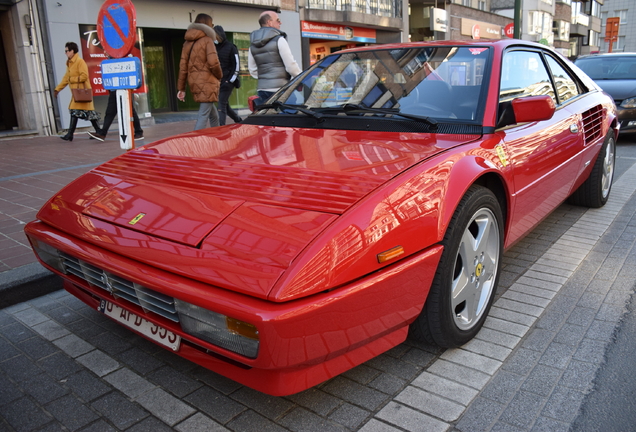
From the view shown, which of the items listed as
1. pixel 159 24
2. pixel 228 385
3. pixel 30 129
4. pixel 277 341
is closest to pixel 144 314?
pixel 228 385

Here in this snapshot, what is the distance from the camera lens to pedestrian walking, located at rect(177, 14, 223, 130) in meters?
6.63

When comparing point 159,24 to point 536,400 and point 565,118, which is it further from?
point 536,400

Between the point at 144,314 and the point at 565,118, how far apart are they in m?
3.04

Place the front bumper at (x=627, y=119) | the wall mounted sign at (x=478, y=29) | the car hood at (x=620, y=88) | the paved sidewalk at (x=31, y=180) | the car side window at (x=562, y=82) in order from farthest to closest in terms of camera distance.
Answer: the wall mounted sign at (x=478, y=29), the car hood at (x=620, y=88), the front bumper at (x=627, y=119), the car side window at (x=562, y=82), the paved sidewalk at (x=31, y=180)

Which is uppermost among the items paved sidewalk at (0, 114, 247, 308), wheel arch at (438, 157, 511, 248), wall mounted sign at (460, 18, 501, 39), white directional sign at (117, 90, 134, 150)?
wall mounted sign at (460, 18, 501, 39)

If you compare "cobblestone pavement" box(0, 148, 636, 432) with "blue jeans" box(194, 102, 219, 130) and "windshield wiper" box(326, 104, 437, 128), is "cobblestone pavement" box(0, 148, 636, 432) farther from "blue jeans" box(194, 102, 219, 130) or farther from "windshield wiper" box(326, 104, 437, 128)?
"blue jeans" box(194, 102, 219, 130)

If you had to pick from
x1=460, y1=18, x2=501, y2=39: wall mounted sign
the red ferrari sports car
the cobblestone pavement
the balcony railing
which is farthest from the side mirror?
x1=460, y1=18, x2=501, y2=39: wall mounted sign

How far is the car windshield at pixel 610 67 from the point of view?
947cm

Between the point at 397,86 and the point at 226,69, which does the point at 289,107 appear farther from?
the point at 226,69

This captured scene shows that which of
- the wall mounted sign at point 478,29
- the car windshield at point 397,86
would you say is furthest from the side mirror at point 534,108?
the wall mounted sign at point 478,29

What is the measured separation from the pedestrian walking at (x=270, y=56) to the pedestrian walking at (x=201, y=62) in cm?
50

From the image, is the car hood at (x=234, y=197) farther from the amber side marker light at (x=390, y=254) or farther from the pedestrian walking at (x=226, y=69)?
the pedestrian walking at (x=226, y=69)

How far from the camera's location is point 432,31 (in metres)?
29.0

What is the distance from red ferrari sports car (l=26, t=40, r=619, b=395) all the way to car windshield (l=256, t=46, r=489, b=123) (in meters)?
0.01
